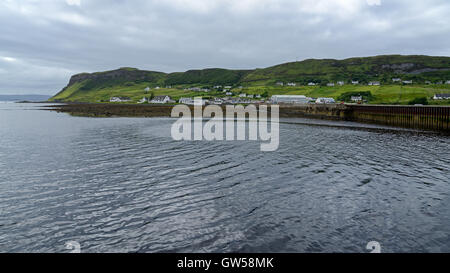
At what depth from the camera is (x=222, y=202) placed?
14.6 metres

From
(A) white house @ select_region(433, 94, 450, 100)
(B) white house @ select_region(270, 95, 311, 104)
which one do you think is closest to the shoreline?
(A) white house @ select_region(433, 94, 450, 100)

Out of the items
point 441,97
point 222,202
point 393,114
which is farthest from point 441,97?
point 222,202

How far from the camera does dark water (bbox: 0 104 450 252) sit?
34.9 feet

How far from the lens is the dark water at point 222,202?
10641 millimetres

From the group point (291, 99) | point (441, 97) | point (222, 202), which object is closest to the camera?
point (222, 202)

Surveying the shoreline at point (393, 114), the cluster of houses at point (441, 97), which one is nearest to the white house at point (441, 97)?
the cluster of houses at point (441, 97)

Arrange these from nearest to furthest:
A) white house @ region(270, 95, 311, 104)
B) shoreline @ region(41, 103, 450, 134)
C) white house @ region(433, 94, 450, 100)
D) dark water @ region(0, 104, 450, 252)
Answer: dark water @ region(0, 104, 450, 252) → shoreline @ region(41, 103, 450, 134) → white house @ region(433, 94, 450, 100) → white house @ region(270, 95, 311, 104)

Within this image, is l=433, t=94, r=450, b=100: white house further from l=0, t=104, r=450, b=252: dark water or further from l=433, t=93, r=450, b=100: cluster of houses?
l=0, t=104, r=450, b=252: dark water

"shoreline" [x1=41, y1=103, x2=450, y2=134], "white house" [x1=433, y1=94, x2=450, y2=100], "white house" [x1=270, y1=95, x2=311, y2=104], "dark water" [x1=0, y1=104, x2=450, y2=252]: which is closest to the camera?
"dark water" [x1=0, y1=104, x2=450, y2=252]

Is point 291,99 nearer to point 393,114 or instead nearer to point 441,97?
point 441,97

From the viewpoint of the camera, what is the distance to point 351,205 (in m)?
14.4

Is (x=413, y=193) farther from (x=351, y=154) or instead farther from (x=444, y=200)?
(x=351, y=154)
